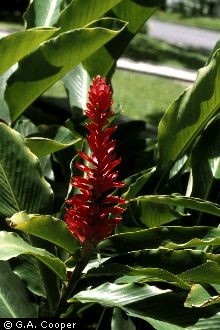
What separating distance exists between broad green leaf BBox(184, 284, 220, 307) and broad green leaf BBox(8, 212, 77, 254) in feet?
1.34

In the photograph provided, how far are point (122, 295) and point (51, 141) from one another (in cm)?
63

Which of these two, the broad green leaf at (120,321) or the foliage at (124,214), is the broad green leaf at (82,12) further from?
the broad green leaf at (120,321)

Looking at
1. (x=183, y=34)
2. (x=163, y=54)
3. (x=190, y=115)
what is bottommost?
(x=183, y=34)

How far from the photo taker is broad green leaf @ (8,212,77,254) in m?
1.65

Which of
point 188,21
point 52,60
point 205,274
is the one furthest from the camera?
point 188,21

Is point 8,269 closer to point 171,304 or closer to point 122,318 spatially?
point 122,318

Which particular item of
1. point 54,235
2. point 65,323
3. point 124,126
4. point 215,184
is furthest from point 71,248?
point 124,126

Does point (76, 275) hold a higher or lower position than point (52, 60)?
lower

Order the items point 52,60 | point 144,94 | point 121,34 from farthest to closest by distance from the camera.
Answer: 1. point 144,94
2. point 121,34
3. point 52,60

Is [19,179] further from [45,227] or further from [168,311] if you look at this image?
[168,311]

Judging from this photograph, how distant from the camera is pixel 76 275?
190 centimetres

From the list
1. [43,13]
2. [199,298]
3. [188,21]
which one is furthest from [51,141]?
[188,21]

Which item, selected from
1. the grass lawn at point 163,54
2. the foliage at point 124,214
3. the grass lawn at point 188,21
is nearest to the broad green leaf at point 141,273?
the foliage at point 124,214
